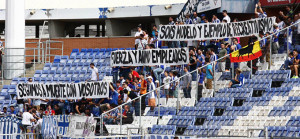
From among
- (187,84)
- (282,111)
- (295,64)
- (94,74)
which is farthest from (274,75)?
(94,74)

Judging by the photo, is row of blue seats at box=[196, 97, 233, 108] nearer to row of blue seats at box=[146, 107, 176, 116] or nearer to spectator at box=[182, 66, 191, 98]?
spectator at box=[182, 66, 191, 98]

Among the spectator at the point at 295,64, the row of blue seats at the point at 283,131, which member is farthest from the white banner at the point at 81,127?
the spectator at the point at 295,64

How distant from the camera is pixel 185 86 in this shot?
72.7 ft

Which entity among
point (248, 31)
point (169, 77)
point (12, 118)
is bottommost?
point (12, 118)

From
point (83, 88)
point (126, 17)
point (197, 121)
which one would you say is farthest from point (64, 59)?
point (197, 121)

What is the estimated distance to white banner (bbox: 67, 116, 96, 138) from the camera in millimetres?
18797

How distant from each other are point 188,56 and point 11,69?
11399 mm

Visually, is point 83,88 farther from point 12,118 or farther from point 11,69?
point 11,69

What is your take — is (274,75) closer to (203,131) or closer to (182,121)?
(182,121)

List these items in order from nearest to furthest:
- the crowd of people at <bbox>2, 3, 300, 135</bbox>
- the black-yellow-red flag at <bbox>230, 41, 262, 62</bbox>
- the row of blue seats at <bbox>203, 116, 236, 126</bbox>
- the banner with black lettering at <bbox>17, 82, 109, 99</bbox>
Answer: the row of blue seats at <bbox>203, 116, 236, 126</bbox> → the black-yellow-red flag at <bbox>230, 41, 262, 62</bbox> → the crowd of people at <bbox>2, 3, 300, 135</bbox> → the banner with black lettering at <bbox>17, 82, 109, 99</bbox>

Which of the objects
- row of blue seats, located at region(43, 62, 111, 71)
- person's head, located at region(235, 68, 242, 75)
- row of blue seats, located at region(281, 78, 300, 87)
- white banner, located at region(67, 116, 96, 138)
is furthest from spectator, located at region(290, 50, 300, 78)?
row of blue seats, located at region(43, 62, 111, 71)

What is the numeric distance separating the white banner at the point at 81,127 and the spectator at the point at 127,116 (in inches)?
107

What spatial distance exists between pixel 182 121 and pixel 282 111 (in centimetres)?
319

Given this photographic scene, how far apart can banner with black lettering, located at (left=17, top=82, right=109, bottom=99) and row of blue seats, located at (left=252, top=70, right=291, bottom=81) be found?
5.15 meters
